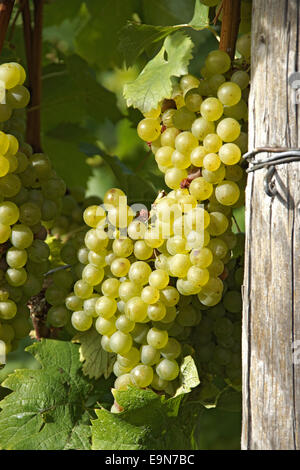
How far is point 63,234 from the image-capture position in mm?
1515

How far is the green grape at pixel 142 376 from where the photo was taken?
1048 mm

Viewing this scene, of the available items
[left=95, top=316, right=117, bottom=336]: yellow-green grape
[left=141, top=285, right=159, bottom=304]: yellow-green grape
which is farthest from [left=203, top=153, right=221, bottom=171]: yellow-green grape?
[left=95, top=316, right=117, bottom=336]: yellow-green grape

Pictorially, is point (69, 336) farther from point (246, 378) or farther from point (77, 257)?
point (246, 378)

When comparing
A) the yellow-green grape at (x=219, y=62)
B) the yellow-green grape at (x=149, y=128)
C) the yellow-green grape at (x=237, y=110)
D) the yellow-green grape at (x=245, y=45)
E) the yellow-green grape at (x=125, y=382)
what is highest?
the yellow-green grape at (x=245, y=45)

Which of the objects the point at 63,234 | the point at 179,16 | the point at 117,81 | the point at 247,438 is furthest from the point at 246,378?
the point at 117,81

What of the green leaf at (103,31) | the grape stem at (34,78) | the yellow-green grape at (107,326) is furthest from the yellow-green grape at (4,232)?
the green leaf at (103,31)

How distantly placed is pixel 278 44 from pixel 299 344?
43 cm

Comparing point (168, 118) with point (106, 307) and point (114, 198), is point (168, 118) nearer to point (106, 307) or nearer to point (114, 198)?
point (114, 198)

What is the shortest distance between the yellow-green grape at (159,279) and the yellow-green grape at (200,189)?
136 millimetres

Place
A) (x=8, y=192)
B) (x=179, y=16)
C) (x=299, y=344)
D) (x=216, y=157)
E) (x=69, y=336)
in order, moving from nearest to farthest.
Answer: (x=299, y=344), (x=216, y=157), (x=8, y=192), (x=69, y=336), (x=179, y=16)

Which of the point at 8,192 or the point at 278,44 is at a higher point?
the point at 278,44

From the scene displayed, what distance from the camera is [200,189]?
38.6 inches

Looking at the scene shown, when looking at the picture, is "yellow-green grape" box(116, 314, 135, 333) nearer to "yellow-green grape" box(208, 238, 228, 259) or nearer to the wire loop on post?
"yellow-green grape" box(208, 238, 228, 259)

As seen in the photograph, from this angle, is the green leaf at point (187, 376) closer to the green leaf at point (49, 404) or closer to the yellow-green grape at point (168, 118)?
the green leaf at point (49, 404)
